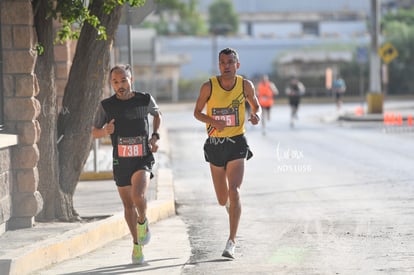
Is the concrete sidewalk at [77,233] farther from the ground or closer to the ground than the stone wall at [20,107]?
closer to the ground

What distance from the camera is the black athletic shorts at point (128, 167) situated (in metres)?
8.97

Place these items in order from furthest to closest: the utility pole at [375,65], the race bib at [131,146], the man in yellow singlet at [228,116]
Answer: the utility pole at [375,65] → the man in yellow singlet at [228,116] → the race bib at [131,146]

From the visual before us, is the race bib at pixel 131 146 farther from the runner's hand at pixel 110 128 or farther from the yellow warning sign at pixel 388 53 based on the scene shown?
the yellow warning sign at pixel 388 53

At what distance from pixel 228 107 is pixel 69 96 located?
9.14 feet

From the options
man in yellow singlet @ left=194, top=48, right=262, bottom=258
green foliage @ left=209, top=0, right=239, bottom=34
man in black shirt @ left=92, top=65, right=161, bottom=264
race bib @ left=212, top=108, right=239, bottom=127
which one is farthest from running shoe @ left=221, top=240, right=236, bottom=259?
green foliage @ left=209, top=0, right=239, bottom=34

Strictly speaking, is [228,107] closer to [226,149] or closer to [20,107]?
[226,149]

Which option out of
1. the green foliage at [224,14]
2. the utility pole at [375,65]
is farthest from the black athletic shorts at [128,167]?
the green foliage at [224,14]

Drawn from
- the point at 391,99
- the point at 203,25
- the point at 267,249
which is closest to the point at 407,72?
the point at 391,99

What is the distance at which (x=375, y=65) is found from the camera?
37.0m

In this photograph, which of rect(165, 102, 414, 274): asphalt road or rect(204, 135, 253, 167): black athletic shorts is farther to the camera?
rect(204, 135, 253, 167): black athletic shorts

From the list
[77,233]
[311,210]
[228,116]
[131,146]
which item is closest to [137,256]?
[131,146]

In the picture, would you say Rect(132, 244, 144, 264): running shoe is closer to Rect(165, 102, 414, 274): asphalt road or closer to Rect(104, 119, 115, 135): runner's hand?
Rect(165, 102, 414, 274): asphalt road

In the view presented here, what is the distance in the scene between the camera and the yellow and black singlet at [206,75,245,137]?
9.24 m

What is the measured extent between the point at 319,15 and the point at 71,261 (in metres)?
89.2
